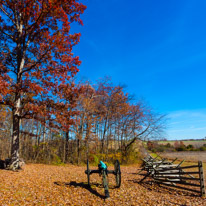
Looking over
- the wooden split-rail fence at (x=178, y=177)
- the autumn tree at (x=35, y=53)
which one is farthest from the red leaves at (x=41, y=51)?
the wooden split-rail fence at (x=178, y=177)

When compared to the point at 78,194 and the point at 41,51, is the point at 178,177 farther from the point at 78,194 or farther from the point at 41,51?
the point at 41,51

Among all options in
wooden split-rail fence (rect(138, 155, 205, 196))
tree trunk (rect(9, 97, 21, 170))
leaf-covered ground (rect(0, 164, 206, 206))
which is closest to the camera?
leaf-covered ground (rect(0, 164, 206, 206))

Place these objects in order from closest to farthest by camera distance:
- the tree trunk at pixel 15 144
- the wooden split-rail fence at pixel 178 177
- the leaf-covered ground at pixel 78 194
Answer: the leaf-covered ground at pixel 78 194
the wooden split-rail fence at pixel 178 177
the tree trunk at pixel 15 144

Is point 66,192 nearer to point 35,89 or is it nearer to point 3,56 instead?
point 35,89

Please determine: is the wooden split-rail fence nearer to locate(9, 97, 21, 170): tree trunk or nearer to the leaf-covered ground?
the leaf-covered ground

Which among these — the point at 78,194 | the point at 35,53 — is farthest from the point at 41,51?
the point at 78,194

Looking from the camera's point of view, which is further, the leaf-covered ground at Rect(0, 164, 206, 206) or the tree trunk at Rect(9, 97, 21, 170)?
the tree trunk at Rect(9, 97, 21, 170)

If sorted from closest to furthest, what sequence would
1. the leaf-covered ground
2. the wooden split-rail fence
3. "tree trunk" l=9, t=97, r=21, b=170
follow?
the leaf-covered ground → the wooden split-rail fence → "tree trunk" l=9, t=97, r=21, b=170

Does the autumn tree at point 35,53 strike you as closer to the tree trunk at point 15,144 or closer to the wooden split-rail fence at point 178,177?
the tree trunk at point 15,144

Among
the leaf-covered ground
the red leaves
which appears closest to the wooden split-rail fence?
the leaf-covered ground

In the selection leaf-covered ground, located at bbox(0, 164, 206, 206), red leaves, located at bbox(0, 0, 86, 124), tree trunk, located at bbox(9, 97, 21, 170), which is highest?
red leaves, located at bbox(0, 0, 86, 124)

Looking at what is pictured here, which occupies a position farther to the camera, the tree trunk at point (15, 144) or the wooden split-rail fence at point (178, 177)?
the tree trunk at point (15, 144)

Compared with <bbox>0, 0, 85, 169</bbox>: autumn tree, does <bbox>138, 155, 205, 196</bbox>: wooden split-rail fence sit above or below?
below

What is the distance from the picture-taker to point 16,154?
998 cm
